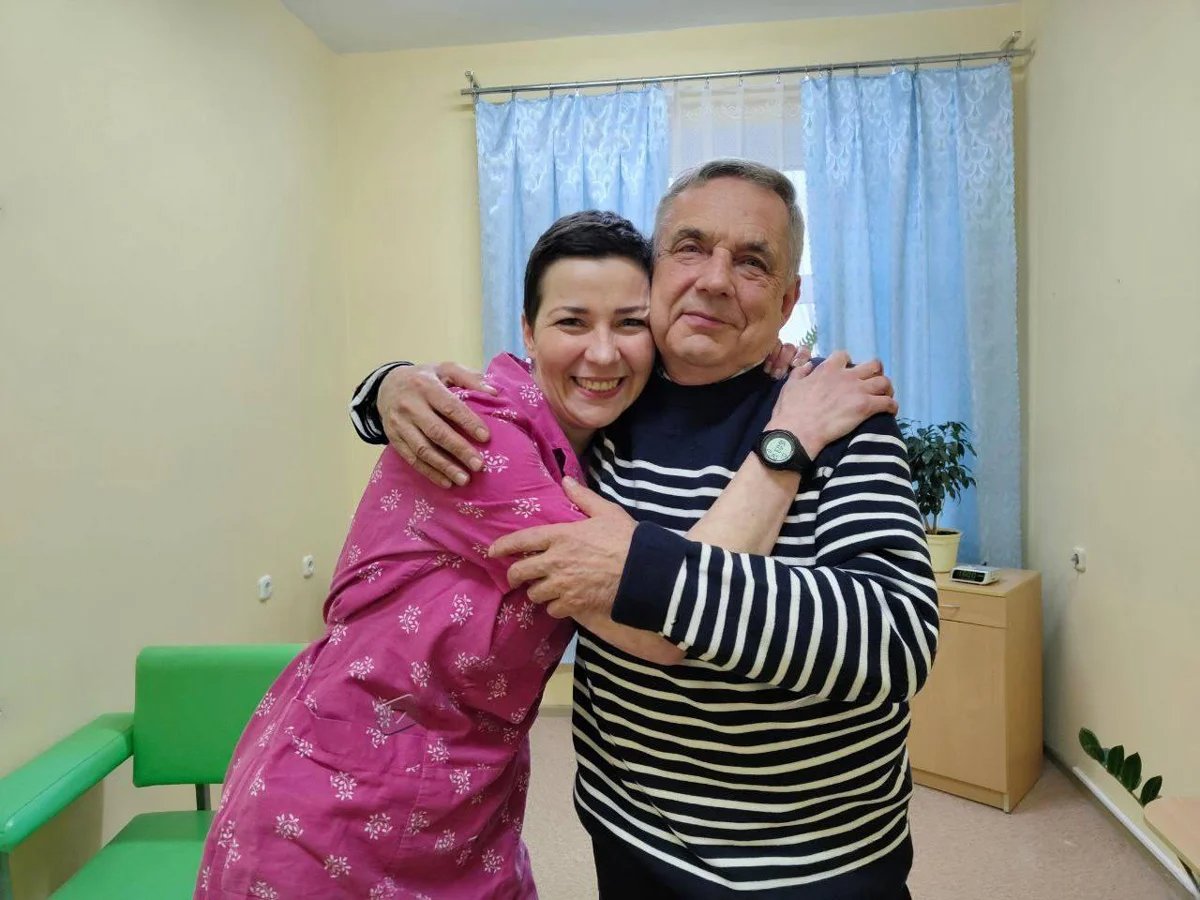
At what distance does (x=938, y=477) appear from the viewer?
297 cm

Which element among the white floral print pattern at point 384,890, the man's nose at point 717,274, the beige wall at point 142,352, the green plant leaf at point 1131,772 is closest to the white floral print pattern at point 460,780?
the white floral print pattern at point 384,890

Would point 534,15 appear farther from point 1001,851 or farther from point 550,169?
point 1001,851

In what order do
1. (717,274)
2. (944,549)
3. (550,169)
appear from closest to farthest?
(717,274) < (944,549) < (550,169)

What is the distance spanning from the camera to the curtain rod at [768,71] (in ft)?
10.8

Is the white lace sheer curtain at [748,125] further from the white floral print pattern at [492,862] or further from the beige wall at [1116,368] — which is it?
the white floral print pattern at [492,862]

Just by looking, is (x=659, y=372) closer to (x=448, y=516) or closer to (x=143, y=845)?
(x=448, y=516)

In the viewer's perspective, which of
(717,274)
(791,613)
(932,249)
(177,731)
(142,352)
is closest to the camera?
(791,613)

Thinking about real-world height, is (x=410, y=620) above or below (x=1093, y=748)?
above

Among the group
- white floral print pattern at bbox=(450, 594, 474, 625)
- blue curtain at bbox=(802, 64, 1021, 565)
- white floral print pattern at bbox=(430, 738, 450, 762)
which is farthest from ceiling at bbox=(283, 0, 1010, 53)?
white floral print pattern at bbox=(430, 738, 450, 762)

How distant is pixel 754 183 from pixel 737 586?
57 cm

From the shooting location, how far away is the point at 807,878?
897 mm

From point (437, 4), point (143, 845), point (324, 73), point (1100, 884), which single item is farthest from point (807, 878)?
point (324, 73)

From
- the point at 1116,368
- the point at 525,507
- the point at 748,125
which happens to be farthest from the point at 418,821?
the point at 748,125

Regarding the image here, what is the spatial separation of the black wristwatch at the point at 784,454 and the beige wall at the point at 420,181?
9.78ft
